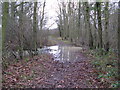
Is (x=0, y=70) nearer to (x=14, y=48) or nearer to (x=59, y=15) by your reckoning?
(x=14, y=48)

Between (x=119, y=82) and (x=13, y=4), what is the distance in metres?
9.16

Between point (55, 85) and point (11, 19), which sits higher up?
point (11, 19)

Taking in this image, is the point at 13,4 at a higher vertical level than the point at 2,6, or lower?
higher

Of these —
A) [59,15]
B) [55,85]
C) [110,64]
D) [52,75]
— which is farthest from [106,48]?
[59,15]

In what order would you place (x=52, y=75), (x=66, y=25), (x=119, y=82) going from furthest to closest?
1. (x=66, y=25)
2. (x=52, y=75)
3. (x=119, y=82)

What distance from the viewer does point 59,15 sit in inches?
1670

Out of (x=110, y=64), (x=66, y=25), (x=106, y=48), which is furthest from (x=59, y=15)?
(x=110, y=64)

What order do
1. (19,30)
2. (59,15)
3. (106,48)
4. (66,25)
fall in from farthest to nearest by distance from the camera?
(59,15) < (66,25) < (106,48) < (19,30)

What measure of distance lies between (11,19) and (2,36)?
7.58 feet

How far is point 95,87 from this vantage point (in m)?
4.90

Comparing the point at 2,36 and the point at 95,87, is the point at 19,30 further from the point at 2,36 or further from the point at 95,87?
the point at 95,87

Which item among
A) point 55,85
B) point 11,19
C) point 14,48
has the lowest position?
point 55,85

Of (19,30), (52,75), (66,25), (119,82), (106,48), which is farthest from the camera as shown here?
(66,25)

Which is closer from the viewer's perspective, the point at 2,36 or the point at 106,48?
the point at 2,36
